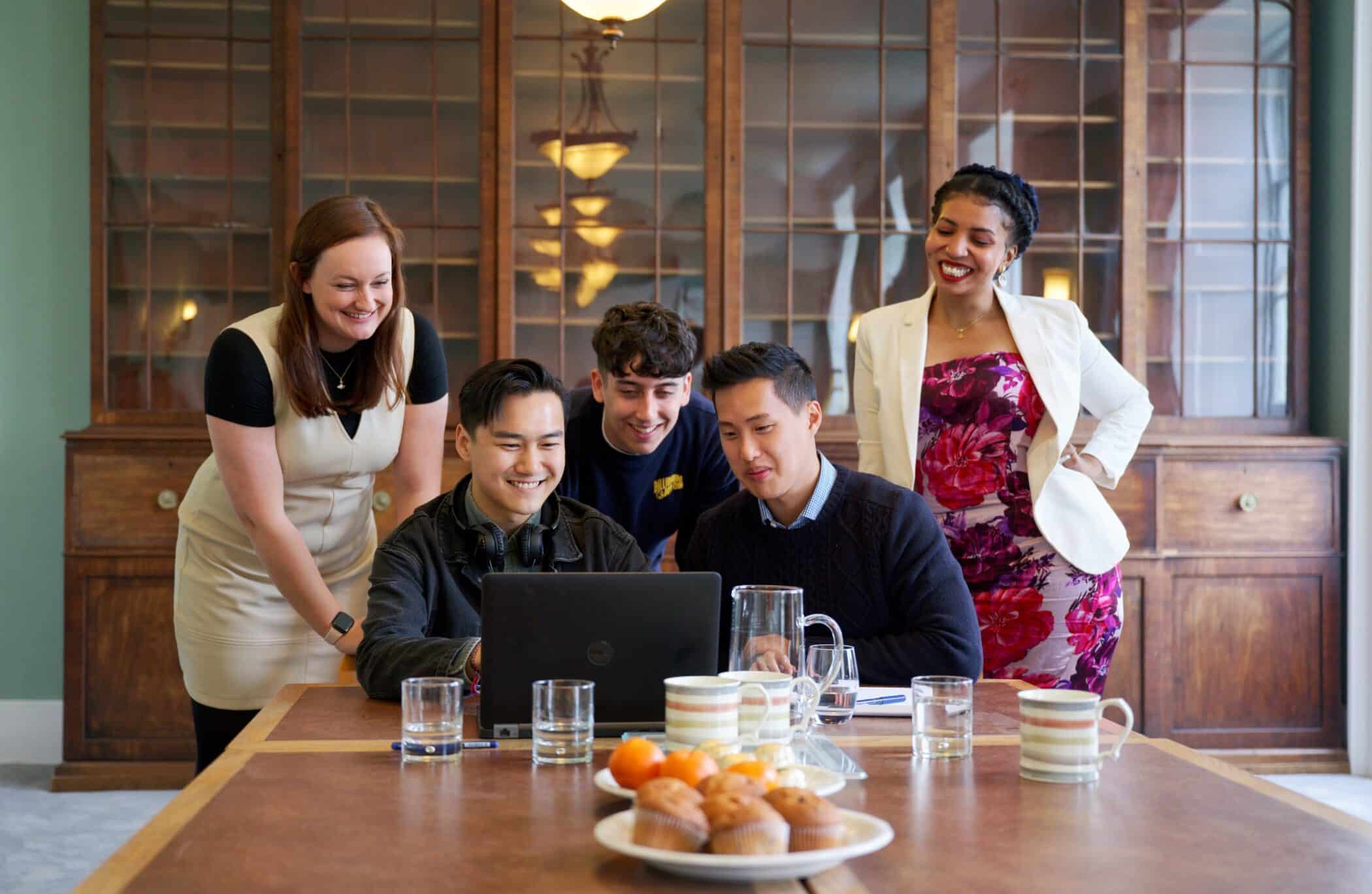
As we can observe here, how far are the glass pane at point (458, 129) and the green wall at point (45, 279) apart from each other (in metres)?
1.05

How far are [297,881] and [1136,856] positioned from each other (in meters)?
0.62

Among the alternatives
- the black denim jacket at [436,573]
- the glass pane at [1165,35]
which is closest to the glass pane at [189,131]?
the black denim jacket at [436,573]

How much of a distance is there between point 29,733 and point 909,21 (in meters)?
3.30

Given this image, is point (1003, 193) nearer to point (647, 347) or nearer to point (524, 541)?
point (647, 347)

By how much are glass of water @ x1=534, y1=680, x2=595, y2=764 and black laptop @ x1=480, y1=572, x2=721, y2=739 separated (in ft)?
0.35

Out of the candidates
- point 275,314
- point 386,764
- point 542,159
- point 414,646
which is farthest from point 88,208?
point 386,764

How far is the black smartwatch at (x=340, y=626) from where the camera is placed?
2078 mm

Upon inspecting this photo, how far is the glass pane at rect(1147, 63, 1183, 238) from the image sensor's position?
158 inches

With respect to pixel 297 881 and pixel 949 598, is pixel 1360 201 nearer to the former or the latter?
pixel 949 598

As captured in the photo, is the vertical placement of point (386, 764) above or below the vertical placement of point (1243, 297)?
below

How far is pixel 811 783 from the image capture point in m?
1.17

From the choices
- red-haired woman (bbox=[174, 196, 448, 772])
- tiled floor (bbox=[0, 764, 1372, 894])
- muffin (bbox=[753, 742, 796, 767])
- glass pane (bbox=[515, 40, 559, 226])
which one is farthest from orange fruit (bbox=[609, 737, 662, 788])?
glass pane (bbox=[515, 40, 559, 226])

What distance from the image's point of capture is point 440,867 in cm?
99

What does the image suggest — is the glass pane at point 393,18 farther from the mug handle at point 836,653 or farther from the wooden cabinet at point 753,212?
the mug handle at point 836,653
